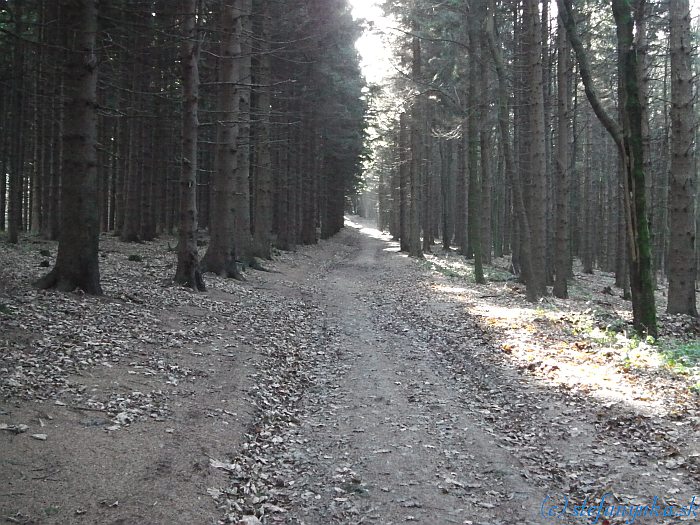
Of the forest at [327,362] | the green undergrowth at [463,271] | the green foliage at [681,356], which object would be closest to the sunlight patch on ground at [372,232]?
the green undergrowth at [463,271]

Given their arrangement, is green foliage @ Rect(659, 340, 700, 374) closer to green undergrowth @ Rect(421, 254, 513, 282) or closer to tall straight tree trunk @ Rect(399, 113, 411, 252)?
green undergrowth @ Rect(421, 254, 513, 282)

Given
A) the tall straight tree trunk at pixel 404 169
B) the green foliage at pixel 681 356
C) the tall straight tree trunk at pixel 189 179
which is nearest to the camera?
the green foliage at pixel 681 356

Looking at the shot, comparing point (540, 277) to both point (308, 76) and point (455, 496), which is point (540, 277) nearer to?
point (455, 496)

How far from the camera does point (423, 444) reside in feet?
20.9

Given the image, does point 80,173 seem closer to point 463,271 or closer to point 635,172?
point 635,172

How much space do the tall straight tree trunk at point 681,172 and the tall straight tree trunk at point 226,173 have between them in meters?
12.0

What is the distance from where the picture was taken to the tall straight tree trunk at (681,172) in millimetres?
13531

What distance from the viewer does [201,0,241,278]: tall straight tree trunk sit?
53.0 ft

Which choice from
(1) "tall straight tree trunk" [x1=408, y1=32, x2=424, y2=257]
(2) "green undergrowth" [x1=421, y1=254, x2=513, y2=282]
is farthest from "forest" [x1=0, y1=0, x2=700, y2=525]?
(1) "tall straight tree trunk" [x1=408, y1=32, x2=424, y2=257]

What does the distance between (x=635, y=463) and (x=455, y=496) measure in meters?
2.00

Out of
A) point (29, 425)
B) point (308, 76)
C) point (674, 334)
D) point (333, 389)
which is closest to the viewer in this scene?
point (29, 425)

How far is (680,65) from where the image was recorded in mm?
13484

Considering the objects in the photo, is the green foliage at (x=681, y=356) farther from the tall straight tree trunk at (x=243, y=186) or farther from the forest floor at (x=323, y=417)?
the tall straight tree trunk at (x=243, y=186)

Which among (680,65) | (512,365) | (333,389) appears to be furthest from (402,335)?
(680,65)
